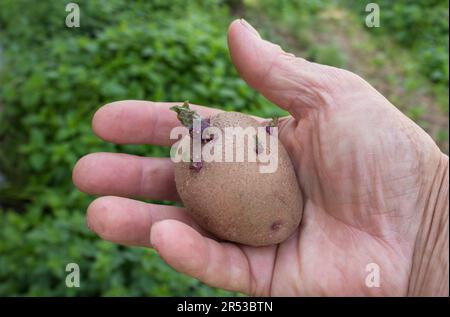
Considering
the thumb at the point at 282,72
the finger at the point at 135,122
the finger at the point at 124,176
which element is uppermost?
the thumb at the point at 282,72

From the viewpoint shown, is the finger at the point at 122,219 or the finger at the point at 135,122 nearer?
the finger at the point at 122,219

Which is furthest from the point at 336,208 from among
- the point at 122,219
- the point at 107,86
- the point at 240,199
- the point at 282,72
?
the point at 107,86

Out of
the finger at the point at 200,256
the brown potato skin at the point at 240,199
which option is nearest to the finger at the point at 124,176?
the brown potato skin at the point at 240,199

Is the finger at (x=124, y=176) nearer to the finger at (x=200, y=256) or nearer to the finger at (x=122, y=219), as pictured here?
the finger at (x=122, y=219)

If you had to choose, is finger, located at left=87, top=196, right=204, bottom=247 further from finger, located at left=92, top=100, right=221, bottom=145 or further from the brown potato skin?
finger, located at left=92, top=100, right=221, bottom=145

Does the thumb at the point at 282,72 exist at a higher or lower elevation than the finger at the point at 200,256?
higher

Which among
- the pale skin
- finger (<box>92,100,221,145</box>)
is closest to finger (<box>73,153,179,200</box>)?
finger (<box>92,100,221,145</box>)
